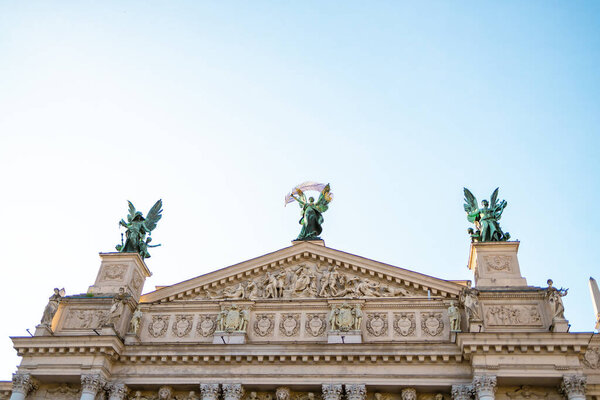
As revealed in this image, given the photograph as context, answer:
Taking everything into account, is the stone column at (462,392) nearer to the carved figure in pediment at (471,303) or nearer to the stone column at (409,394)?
the stone column at (409,394)

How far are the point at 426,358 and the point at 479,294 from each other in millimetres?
3318

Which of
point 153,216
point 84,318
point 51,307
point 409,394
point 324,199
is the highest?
point 324,199

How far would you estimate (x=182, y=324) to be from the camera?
2456 centimetres

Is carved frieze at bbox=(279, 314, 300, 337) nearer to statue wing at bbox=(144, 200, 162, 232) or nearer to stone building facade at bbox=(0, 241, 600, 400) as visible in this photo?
stone building facade at bbox=(0, 241, 600, 400)

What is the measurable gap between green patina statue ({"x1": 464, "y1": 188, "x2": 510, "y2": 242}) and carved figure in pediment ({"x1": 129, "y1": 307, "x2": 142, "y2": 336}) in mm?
14352

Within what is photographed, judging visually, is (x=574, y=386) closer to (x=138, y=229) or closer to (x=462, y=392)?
(x=462, y=392)

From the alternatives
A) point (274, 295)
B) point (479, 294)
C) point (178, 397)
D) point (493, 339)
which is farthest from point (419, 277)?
point (178, 397)

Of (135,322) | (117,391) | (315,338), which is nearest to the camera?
(117,391)

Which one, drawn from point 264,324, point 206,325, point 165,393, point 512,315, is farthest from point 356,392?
point 165,393

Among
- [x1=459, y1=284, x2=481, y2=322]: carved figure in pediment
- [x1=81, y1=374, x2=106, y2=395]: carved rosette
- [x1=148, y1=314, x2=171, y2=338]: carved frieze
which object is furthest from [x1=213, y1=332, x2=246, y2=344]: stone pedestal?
[x1=459, y1=284, x2=481, y2=322]: carved figure in pediment

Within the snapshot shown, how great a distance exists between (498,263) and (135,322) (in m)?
14.8

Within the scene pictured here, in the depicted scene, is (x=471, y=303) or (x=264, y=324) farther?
(x=264, y=324)

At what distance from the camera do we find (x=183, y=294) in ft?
83.4

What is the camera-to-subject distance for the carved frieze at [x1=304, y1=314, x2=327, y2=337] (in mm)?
23406
